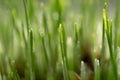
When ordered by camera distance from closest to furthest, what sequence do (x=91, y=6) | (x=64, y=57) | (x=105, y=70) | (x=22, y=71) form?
(x=64, y=57)
(x=105, y=70)
(x=22, y=71)
(x=91, y=6)

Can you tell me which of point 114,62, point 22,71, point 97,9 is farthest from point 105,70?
point 97,9

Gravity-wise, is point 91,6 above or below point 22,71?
above

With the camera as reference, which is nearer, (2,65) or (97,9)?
(2,65)

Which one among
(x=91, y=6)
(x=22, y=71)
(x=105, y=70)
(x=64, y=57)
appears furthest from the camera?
(x=91, y=6)

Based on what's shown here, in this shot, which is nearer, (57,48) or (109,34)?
(109,34)

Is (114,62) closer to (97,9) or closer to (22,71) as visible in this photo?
(22,71)

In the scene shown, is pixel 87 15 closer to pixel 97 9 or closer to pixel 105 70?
pixel 97 9
